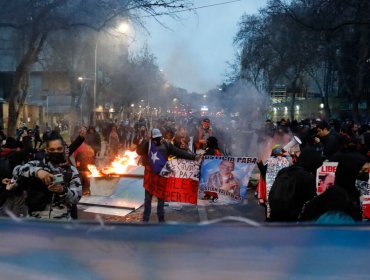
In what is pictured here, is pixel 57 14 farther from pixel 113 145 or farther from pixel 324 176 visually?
pixel 324 176

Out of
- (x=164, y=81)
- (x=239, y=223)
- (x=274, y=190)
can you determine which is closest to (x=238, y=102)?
(x=164, y=81)

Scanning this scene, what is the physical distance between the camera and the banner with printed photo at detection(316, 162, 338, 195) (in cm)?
559

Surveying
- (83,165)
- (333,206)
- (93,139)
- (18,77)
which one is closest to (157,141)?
(83,165)

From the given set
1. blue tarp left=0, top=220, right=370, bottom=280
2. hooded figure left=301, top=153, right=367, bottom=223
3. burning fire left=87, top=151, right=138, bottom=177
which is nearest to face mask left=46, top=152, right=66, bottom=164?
blue tarp left=0, top=220, right=370, bottom=280

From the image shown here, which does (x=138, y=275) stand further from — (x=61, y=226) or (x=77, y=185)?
(x=77, y=185)

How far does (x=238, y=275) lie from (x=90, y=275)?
646 mm

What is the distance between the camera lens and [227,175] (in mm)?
8016

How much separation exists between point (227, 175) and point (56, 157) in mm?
4636

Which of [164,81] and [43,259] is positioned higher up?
[164,81]

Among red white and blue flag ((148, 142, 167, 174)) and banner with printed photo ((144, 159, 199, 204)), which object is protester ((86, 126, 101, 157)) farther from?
red white and blue flag ((148, 142, 167, 174))

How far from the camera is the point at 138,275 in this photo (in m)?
1.99

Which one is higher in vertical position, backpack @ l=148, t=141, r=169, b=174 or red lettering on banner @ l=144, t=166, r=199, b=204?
backpack @ l=148, t=141, r=169, b=174

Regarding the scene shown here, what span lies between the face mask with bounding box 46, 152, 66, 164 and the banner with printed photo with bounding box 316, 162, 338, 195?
3215 millimetres

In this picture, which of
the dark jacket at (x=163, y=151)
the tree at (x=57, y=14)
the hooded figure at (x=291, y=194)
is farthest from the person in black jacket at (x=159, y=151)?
the tree at (x=57, y=14)
